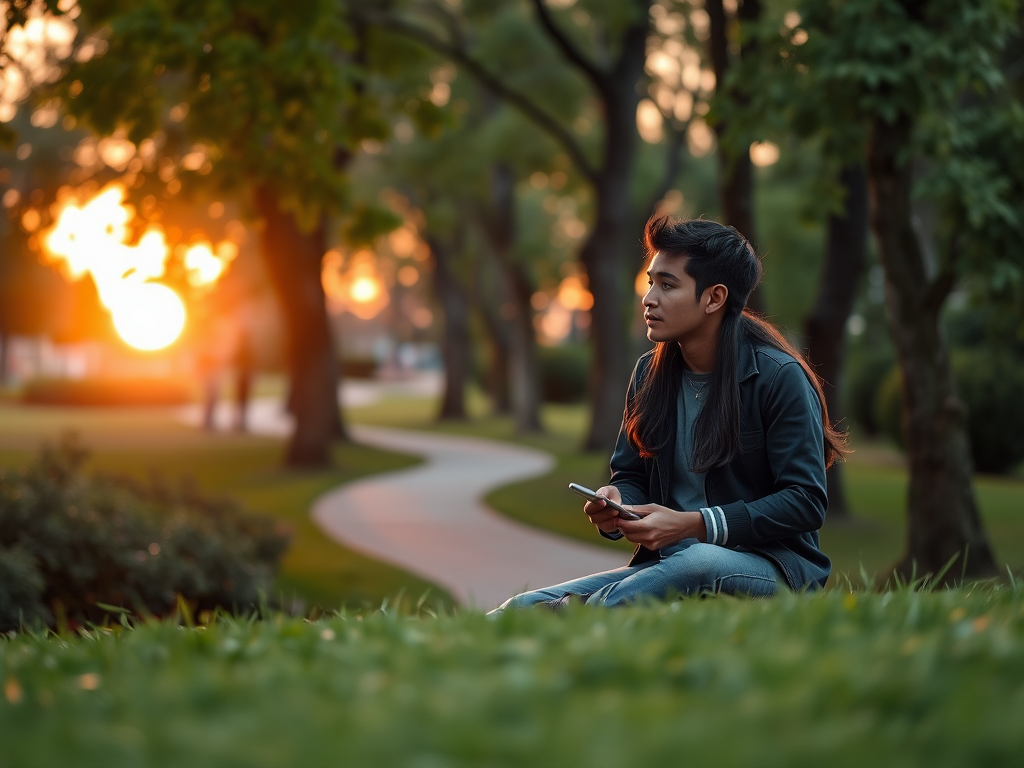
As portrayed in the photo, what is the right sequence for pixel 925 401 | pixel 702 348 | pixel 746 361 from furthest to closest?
pixel 925 401
pixel 702 348
pixel 746 361

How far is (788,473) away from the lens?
11.3 feet

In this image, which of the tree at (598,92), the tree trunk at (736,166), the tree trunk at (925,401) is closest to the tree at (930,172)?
the tree trunk at (925,401)

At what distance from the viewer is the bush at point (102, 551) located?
6586 mm

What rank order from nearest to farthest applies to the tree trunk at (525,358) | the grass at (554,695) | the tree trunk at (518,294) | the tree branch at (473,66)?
the grass at (554,695), the tree branch at (473,66), the tree trunk at (518,294), the tree trunk at (525,358)

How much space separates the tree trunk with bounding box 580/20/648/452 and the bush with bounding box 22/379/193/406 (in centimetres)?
2388

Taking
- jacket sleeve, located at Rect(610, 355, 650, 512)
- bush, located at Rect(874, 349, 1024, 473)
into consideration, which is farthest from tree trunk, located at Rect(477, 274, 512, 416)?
jacket sleeve, located at Rect(610, 355, 650, 512)

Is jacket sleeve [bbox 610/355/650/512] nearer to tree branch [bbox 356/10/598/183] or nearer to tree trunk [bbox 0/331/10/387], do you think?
tree branch [bbox 356/10/598/183]

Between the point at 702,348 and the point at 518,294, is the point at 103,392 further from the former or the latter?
the point at 702,348

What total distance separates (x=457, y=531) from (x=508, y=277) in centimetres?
1589

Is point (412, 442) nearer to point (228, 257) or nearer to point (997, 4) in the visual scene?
point (228, 257)

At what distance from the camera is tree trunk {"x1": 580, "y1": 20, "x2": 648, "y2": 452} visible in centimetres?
1797

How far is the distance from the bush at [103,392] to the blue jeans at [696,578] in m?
39.9

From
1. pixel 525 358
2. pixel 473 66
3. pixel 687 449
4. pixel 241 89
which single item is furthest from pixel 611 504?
pixel 525 358

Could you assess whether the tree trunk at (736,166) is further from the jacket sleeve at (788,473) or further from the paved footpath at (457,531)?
the jacket sleeve at (788,473)
